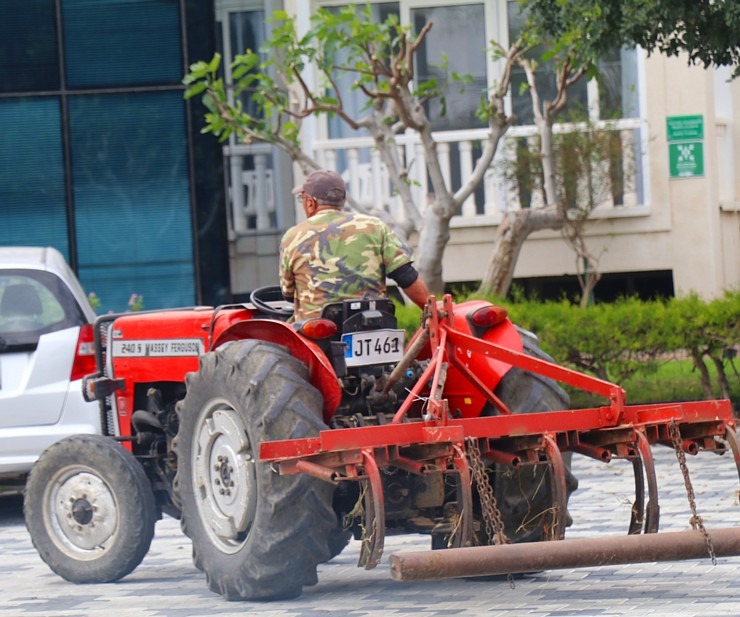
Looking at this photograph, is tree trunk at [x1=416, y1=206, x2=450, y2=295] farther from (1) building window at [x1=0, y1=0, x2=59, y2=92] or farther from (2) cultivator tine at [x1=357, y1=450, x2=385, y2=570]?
(2) cultivator tine at [x1=357, y1=450, x2=385, y2=570]

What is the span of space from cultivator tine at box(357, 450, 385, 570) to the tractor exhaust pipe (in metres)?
0.25

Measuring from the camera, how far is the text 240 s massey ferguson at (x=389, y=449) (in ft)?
21.0

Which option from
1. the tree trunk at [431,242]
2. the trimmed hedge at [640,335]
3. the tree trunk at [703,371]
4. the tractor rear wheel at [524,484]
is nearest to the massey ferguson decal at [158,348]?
the tractor rear wheel at [524,484]

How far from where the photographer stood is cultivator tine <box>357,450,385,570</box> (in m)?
6.32

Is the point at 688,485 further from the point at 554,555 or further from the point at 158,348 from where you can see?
the point at 158,348

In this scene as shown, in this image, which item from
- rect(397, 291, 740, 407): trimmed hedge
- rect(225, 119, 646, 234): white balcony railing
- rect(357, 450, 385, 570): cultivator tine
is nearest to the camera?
rect(357, 450, 385, 570): cultivator tine

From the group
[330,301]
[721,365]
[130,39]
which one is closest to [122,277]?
[130,39]

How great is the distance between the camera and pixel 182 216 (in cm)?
2017

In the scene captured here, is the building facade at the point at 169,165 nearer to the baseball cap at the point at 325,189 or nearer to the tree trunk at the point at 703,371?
the tree trunk at the point at 703,371

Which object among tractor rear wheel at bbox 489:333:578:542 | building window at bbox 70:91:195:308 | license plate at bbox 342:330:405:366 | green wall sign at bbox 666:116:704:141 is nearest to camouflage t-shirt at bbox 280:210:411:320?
license plate at bbox 342:330:405:366

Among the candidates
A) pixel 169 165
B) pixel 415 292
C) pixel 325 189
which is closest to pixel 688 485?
pixel 415 292

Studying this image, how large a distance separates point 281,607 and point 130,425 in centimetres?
198

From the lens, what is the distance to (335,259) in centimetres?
734

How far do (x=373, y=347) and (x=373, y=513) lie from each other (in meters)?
0.95
